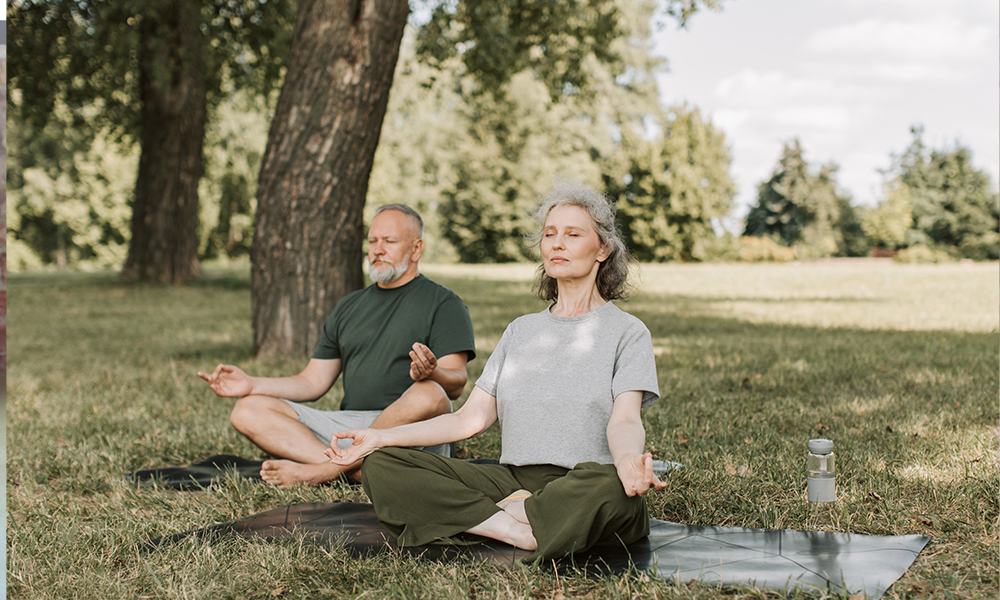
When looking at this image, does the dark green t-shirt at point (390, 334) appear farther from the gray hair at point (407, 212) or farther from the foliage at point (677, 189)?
the foliage at point (677, 189)

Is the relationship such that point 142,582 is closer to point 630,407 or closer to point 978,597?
point 630,407

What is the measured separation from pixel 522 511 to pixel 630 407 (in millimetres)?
554

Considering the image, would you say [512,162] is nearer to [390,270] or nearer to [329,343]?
[329,343]

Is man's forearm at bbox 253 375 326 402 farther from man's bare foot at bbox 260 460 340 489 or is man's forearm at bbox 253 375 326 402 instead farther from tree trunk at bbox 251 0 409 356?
tree trunk at bbox 251 0 409 356

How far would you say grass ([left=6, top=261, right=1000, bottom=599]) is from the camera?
8.92ft

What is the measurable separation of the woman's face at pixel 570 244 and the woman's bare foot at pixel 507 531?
3.00ft

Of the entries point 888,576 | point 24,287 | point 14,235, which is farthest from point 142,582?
point 14,235

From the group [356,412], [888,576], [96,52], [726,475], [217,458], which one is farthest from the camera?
[96,52]

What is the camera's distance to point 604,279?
3117 millimetres

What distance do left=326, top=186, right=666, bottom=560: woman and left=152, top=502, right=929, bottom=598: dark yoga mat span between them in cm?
7

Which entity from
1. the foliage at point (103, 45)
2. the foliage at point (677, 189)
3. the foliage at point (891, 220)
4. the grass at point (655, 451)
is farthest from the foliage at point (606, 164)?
the grass at point (655, 451)

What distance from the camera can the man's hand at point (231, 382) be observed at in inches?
150

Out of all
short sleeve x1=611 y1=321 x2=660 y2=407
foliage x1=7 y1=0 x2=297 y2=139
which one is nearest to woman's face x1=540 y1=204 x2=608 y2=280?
short sleeve x1=611 y1=321 x2=660 y2=407

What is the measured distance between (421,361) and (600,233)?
913mm
